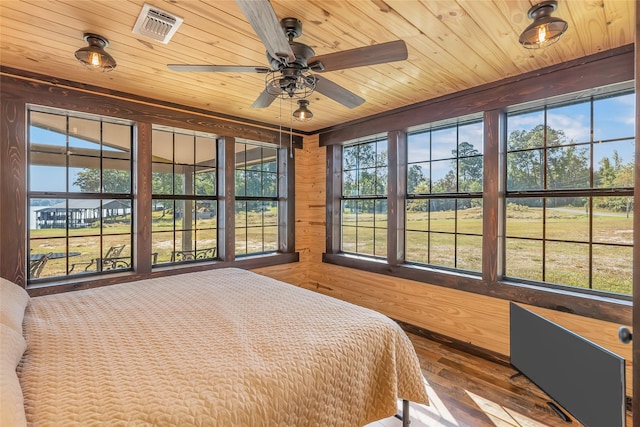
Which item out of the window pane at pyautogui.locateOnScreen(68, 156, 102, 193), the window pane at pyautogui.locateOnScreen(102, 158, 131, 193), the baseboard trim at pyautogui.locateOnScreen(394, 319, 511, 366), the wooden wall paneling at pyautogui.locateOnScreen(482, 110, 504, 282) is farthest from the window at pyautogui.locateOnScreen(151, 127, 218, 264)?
the wooden wall paneling at pyautogui.locateOnScreen(482, 110, 504, 282)

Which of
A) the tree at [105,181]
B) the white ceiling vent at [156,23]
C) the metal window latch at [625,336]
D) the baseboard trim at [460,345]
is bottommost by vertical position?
the baseboard trim at [460,345]

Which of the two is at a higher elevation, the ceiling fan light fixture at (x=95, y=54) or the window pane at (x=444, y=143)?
the ceiling fan light fixture at (x=95, y=54)

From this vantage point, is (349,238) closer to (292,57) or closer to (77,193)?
(292,57)

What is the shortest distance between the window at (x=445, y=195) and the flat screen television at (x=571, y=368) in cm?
105

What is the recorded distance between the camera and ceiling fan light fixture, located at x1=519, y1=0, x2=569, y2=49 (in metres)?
1.54

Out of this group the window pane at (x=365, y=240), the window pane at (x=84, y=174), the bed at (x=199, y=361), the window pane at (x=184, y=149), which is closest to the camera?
the bed at (x=199, y=361)

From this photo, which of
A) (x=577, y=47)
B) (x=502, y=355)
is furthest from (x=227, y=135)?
(x=502, y=355)

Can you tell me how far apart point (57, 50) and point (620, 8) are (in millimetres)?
3437

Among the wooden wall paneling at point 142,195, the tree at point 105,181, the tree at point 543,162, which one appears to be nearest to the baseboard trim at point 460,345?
the tree at point 543,162

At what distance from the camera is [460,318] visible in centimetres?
286

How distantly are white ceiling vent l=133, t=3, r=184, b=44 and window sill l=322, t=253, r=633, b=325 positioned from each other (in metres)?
2.91

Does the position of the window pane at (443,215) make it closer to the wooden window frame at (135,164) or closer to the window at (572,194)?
the window at (572,194)

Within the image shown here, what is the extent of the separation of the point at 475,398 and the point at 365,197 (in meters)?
2.34

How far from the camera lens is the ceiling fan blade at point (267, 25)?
115 cm
